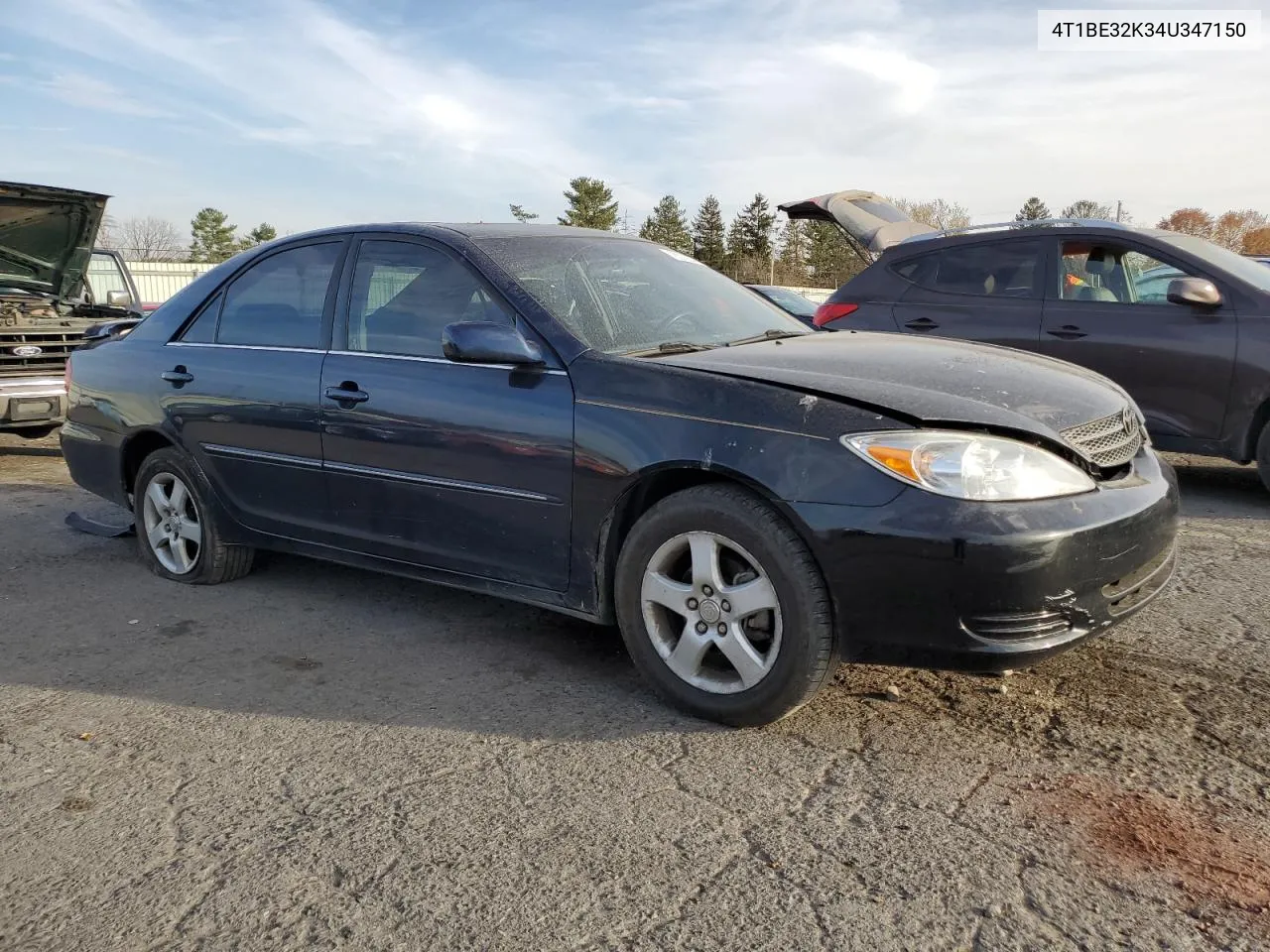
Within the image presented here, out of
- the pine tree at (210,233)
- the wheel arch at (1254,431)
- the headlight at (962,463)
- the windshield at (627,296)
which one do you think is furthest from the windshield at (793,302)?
the pine tree at (210,233)

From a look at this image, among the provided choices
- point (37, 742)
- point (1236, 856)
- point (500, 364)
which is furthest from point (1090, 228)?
point (37, 742)

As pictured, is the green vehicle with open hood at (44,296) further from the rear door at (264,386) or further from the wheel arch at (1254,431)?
the wheel arch at (1254,431)

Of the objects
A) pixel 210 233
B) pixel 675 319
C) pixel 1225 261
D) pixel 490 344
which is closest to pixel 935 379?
pixel 675 319

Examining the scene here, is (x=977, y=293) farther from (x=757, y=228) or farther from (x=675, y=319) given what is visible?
(x=757, y=228)

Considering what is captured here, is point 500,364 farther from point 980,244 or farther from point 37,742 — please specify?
point 980,244

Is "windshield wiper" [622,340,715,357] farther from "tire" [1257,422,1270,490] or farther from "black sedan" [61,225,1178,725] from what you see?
"tire" [1257,422,1270,490]

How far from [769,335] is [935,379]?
968mm

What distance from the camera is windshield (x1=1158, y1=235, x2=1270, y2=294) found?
19.7ft

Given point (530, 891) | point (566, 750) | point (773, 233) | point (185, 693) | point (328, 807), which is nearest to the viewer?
point (530, 891)

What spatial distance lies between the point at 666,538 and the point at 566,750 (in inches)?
27.2

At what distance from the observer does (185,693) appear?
11.4ft

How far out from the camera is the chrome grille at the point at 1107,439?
306 cm

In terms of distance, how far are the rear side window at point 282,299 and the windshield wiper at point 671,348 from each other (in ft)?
4.90

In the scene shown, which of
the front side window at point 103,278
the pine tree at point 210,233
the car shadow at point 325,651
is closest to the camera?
the car shadow at point 325,651
